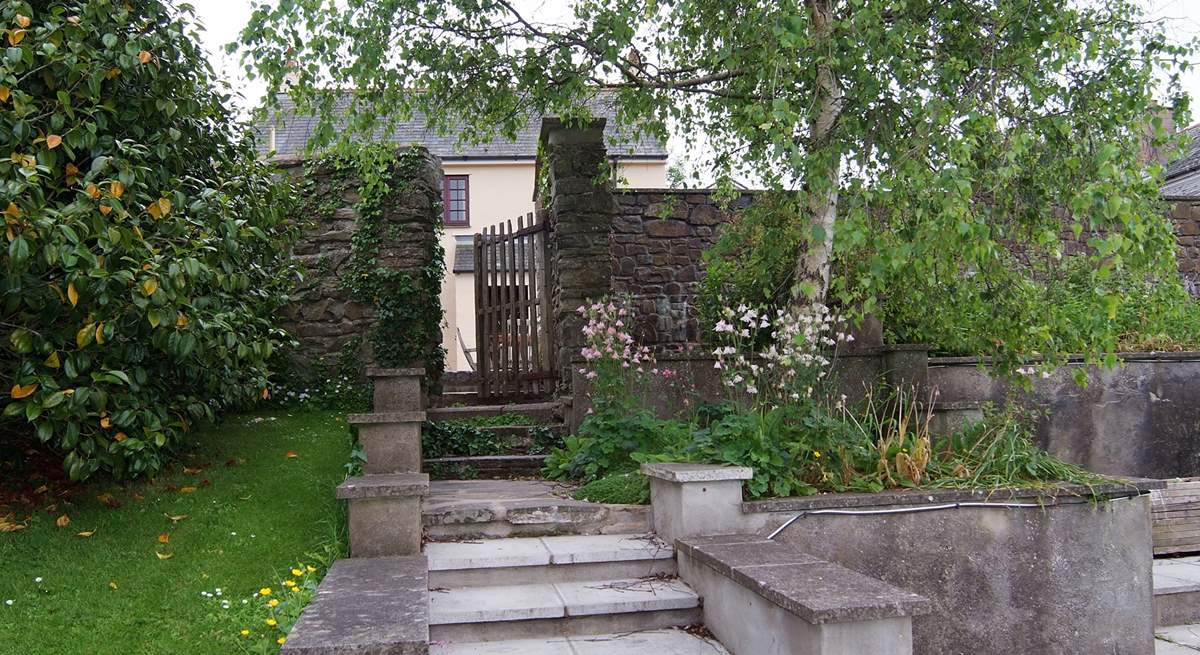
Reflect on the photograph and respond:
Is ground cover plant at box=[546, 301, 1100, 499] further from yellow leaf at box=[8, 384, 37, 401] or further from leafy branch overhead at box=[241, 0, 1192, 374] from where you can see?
yellow leaf at box=[8, 384, 37, 401]

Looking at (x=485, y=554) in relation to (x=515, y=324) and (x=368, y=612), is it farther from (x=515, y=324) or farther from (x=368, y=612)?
(x=515, y=324)

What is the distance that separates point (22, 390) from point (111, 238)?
86cm

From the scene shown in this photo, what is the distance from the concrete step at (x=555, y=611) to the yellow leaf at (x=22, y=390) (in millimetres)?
2113

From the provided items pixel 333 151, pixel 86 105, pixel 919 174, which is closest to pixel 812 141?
pixel 919 174

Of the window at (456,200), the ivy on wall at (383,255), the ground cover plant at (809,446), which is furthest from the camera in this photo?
the window at (456,200)

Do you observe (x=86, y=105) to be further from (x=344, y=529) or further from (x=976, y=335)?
(x=976, y=335)

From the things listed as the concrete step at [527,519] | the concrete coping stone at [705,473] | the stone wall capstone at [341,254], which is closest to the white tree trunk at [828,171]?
the concrete coping stone at [705,473]

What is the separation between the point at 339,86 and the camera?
6355 millimetres

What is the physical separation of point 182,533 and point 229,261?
58.5 inches

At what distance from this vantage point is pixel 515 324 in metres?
8.77

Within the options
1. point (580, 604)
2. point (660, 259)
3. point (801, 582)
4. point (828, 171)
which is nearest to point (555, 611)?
point (580, 604)

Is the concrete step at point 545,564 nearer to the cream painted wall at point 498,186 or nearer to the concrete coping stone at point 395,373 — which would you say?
the concrete coping stone at point 395,373

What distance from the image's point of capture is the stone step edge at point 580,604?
11.7 feet

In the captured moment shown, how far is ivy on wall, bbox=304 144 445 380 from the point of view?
8.09m
